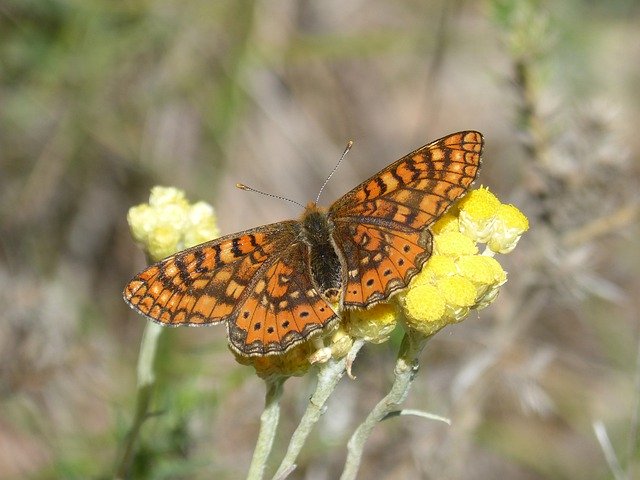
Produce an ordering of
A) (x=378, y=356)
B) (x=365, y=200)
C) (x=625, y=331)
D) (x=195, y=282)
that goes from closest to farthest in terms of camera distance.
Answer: (x=195, y=282) → (x=365, y=200) → (x=378, y=356) → (x=625, y=331)

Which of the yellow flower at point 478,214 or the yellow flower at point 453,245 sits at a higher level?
the yellow flower at point 478,214

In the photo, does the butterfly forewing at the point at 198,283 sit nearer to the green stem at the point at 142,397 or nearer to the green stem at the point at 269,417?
the green stem at the point at 269,417

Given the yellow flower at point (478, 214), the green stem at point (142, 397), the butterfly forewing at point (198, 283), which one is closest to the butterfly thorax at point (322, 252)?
the butterfly forewing at point (198, 283)

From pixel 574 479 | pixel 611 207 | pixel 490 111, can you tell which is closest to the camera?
pixel 611 207

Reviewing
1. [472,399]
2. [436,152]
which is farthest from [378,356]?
[436,152]

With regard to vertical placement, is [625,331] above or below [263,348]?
below

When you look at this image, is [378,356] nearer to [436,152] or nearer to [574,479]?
[574,479]
